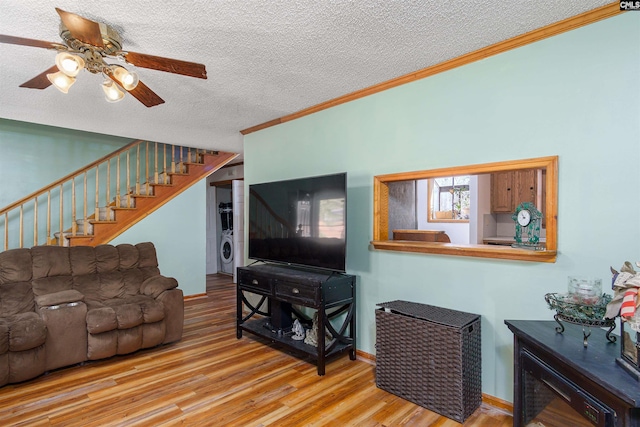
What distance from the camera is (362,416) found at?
2.20 meters

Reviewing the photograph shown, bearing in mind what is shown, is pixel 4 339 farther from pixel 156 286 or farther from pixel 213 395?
pixel 213 395

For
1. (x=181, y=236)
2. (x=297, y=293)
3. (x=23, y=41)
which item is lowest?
(x=297, y=293)

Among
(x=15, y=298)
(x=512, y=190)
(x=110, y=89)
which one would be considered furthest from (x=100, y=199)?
(x=512, y=190)

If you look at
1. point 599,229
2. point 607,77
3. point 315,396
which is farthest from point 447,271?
point 607,77

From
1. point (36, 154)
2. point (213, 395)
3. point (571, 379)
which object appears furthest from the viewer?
point (36, 154)

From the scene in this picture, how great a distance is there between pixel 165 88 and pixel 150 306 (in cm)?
199

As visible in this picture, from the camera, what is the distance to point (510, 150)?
2234 mm

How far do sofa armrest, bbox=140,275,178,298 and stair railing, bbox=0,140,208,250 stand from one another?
5.29 feet

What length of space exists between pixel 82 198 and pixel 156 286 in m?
2.84

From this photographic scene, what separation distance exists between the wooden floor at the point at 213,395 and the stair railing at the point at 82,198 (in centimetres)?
244

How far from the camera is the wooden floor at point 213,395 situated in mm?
2168

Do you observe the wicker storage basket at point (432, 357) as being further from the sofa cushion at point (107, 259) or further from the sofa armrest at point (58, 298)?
the sofa cushion at point (107, 259)

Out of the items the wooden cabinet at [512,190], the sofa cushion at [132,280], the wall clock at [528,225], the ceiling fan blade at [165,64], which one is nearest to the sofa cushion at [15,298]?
the sofa cushion at [132,280]

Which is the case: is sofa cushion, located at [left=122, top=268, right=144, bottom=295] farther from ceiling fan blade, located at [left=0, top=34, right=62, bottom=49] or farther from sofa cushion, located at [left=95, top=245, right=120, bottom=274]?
ceiling fan blade, located at [left=0, top=34, right=62, bottom=49]
